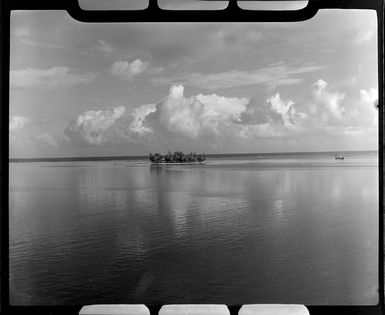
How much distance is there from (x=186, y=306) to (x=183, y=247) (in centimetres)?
731

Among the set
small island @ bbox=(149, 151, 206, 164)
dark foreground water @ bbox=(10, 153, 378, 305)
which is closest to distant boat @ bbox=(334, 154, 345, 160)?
dark foreground water @ bbox=(10, 153, 378, 305)

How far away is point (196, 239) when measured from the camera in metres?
8.97

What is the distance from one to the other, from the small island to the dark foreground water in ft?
2.37

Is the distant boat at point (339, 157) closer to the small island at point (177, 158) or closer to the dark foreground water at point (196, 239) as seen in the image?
the dark foreground water at point (196, 239)

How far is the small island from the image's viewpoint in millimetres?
12531

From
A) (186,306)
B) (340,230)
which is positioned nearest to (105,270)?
(340,230)

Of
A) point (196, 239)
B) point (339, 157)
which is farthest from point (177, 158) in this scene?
point (339, 157)

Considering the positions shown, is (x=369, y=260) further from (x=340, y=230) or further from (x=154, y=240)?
(x=154, y=240)

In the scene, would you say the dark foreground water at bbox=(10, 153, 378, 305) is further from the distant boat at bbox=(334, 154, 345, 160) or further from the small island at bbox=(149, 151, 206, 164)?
the distant boat at bbox=(334, 154, 345, 160)

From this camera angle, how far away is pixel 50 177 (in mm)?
12086

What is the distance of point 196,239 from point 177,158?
15.0ft

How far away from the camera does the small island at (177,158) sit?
12.5 m

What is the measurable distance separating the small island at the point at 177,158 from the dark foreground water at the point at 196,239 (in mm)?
721

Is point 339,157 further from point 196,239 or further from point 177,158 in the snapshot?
point 196,239
